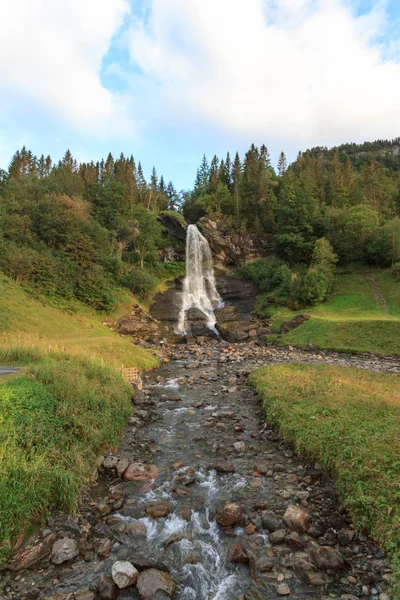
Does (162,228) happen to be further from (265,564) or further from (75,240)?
(265,564)

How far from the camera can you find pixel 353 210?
55.9 meters

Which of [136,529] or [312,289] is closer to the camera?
[136,529]

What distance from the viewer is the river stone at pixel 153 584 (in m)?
5.02

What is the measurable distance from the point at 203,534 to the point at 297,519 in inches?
81.1

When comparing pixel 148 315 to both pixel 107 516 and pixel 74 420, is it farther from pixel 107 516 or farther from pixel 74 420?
pixel 107 516

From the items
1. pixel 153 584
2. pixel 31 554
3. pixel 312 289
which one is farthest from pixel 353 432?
pixel 312 289

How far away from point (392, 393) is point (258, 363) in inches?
457

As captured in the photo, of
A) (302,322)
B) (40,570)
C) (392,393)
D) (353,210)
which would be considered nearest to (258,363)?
(392,393)

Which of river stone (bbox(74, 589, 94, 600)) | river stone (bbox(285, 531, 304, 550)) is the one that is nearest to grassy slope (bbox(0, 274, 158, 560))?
river stone (bbox(74, 589, 94, 600))

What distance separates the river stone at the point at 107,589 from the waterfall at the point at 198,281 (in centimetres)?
3551

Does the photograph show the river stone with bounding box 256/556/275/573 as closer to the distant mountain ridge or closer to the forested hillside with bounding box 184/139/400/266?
the forested hillside with bounding box 184/139/400/266

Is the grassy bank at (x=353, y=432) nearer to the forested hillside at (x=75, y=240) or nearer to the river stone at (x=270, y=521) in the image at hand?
the river stone at (x=270, y=521)

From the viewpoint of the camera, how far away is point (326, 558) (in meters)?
5.54

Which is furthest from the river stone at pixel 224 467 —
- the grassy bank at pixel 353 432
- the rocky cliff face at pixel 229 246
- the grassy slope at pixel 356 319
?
the rocky cliff face at pixel 229 246
